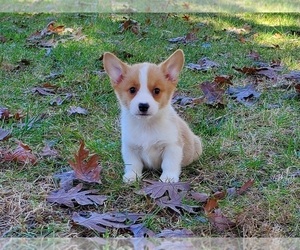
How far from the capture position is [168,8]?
6637 millimetres

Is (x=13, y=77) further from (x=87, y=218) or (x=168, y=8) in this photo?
(x=168, y=8)

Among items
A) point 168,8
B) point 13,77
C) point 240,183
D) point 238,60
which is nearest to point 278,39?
point 238,60

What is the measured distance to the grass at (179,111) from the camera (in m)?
2.05

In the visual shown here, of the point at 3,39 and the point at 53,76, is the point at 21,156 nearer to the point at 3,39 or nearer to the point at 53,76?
the point at 53,76

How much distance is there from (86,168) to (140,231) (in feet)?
1.85

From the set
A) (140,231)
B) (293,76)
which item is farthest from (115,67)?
(293,76)

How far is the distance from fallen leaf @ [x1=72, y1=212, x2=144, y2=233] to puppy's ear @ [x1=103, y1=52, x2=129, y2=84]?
710mm

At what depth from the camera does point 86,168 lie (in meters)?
2.41

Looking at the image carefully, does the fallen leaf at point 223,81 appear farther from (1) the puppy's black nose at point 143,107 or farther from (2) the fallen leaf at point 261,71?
(1) the puppy's black nose at point 143,107

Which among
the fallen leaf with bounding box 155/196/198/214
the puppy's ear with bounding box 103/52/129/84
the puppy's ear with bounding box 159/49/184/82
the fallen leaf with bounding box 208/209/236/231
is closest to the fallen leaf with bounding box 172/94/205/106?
the puppy's ear with bounding box 159/49/184/82

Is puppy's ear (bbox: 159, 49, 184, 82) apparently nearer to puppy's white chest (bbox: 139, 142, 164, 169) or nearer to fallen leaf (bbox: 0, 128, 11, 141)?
puppy's white chest (bbox: 139, 142, 164, 169)

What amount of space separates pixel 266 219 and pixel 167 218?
0.38m

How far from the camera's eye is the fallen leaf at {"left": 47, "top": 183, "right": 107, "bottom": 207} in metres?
2.17

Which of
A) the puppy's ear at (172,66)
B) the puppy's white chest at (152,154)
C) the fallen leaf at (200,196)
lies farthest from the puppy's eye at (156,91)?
the fallen leaf at (200,196)
